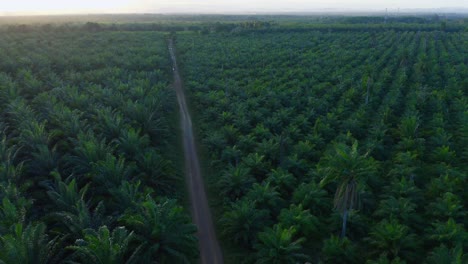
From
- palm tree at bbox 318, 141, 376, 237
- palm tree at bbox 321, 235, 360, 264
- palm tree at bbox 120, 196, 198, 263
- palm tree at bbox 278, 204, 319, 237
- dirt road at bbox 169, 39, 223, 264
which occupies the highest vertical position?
palm tree at bbox 318, 141, 376, 237

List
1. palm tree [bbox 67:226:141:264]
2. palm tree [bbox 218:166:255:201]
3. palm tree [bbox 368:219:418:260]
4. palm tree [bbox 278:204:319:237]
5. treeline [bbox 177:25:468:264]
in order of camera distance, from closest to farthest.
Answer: palm tree [bbox 67:226:141:264], palm tree [bbox 368:219:418:260], treeline [bbox 177:25:468:264], palm tree [bbox 278:204:319:237], palm tree [bbox 218:166:255:201]

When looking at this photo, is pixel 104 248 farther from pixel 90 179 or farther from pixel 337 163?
pixel 337 163

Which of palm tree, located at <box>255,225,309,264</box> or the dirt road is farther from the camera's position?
the dirt road

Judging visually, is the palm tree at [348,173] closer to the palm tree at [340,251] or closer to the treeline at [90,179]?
the palm tree at [340,251]

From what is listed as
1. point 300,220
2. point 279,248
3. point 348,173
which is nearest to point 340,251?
point 300,220

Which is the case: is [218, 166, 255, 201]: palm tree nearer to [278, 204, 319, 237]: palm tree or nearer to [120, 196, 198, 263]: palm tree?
[278, 204, 319, 237]: palm tree

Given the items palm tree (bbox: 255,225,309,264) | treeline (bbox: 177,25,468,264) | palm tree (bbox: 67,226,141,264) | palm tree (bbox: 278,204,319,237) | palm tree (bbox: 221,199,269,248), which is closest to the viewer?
palm tree (bbox: 67,226,141,264)

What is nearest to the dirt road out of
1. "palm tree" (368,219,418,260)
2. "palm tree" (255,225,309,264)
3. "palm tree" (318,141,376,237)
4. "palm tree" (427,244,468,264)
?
"palm tree" (255,225,309,264)

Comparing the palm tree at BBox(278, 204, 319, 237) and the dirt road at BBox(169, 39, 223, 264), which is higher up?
the palm tree at BBox(278, 204, 319, 237)
